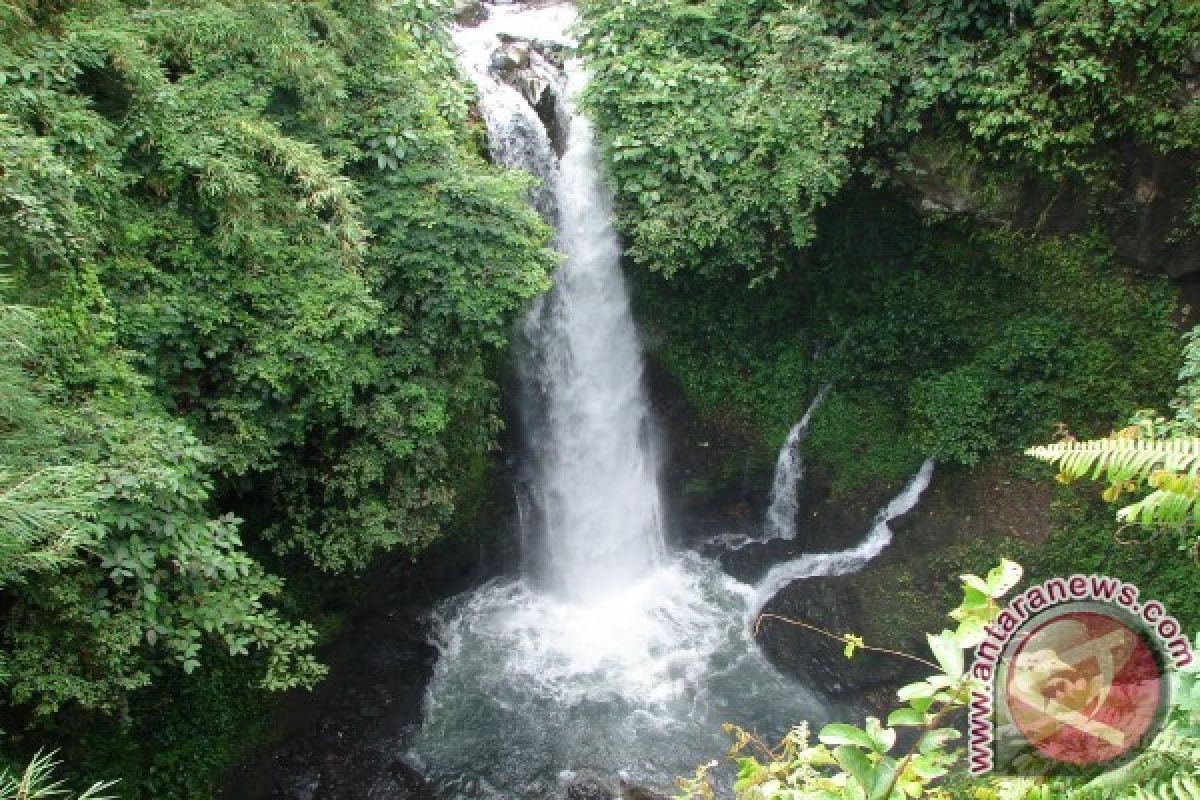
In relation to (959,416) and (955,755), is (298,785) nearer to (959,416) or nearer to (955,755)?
(955,755)

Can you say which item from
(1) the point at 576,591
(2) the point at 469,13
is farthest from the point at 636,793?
(2) the point at 469,13

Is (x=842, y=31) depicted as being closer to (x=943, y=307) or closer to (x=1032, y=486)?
(x=943, y=307)

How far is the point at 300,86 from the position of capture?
637cm

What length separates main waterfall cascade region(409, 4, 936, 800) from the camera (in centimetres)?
812

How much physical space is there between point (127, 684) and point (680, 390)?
686 cm

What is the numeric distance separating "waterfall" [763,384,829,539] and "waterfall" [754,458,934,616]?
0.46 m

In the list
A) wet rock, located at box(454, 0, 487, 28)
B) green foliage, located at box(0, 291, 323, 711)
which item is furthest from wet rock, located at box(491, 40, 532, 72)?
green foliage, located at box(0, 291, 323, 711)

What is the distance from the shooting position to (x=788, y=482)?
10.2 meters

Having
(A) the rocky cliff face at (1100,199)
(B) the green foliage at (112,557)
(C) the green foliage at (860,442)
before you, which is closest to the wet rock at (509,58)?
(A) the rocky cliff face at (1100,199)

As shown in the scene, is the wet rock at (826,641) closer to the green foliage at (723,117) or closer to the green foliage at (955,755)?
the green foliage at (723,117)

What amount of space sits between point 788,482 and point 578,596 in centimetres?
309

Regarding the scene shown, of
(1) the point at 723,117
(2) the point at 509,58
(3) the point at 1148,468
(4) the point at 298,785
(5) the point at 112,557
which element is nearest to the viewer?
(3) the point at 1148,468

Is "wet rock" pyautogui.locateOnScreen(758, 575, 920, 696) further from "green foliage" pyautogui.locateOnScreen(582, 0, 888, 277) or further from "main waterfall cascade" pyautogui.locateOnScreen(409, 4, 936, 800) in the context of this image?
"green foliage" pyautogui.locateOnScreen(582, 0, 888, 277)

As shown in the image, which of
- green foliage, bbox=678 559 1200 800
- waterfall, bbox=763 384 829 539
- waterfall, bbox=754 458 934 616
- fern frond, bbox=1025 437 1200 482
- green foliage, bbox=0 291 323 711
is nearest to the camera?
green foliage, bbox=678 559 1200 800
